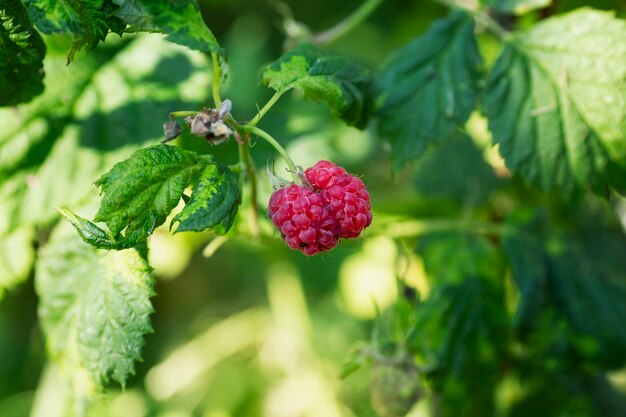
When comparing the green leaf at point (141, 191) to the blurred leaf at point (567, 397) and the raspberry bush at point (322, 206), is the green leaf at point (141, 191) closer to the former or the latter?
the raspberry bush at point (322, 206)

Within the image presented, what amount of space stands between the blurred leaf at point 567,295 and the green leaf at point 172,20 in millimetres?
1023

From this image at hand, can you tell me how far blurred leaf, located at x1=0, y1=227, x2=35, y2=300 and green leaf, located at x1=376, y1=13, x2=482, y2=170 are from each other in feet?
2.74

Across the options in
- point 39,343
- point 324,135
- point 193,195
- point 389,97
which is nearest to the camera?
point 193,195

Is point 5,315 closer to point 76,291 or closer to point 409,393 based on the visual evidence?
point 76,291

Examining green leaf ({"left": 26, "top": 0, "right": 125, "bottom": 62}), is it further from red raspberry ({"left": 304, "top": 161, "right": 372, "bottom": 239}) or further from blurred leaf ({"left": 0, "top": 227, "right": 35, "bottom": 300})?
blurred leaf ({"left": 0, "top": 227, "right": 35, "bottom": 300})

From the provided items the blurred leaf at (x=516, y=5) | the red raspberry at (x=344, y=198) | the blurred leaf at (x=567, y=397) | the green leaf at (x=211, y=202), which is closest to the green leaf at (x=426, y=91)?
the blurred leaf at (x=516, y=5)

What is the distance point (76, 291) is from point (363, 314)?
112 cm

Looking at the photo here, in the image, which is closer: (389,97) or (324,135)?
(389,97)

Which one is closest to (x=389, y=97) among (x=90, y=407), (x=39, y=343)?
(x=90, y=407)

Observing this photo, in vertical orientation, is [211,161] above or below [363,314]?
above

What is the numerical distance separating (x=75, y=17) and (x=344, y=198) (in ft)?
1.60

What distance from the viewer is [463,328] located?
1.79m

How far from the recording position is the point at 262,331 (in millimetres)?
2459

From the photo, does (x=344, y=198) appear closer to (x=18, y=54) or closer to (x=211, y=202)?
(x=211, y=202)
